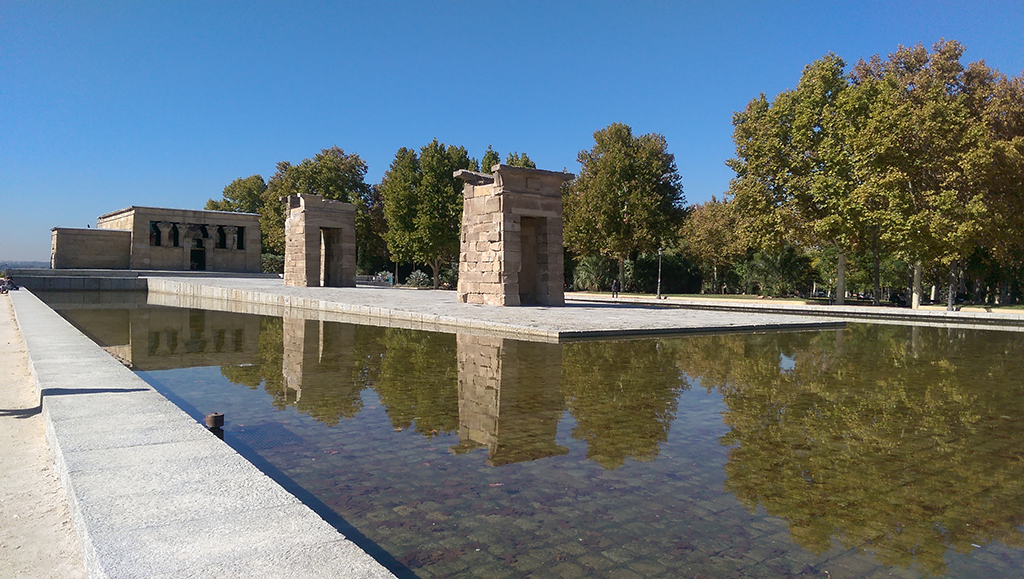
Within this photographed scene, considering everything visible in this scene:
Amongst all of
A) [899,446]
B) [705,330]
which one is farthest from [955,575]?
[705,330]

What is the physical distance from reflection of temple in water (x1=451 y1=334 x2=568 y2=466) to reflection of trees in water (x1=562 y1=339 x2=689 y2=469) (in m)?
0.23

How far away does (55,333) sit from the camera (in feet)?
30.6

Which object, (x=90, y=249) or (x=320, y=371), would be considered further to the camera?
(x=90, y=249)

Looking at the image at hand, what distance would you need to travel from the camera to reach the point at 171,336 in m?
11.7

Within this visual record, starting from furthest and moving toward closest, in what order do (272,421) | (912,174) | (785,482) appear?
(912,174), (272,421), (785,482)

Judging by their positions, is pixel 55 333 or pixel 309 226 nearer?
pixel 55 333

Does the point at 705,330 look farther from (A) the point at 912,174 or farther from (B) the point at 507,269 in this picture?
(A) the point at 912,174

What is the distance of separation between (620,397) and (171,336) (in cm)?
926

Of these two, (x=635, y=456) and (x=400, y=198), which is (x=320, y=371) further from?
(x=400, y=198)

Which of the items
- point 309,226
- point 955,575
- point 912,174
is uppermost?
point 912,174

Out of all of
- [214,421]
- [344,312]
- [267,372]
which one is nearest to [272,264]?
[344,312]

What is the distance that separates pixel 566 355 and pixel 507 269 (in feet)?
31.3

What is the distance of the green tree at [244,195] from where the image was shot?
62156 mm

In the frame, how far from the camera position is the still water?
293 centimetres
